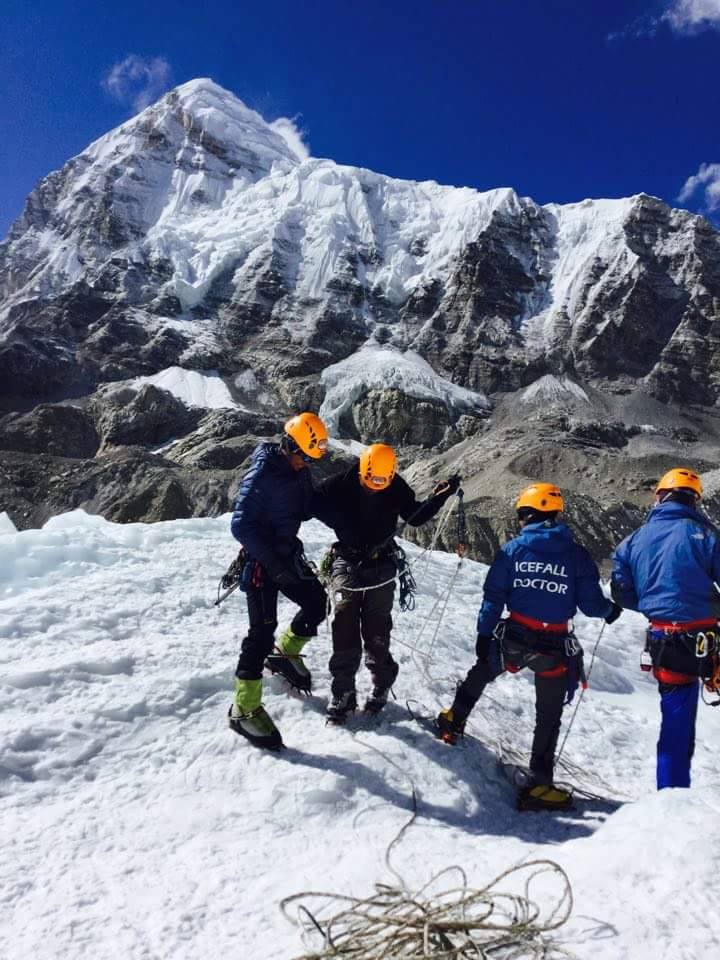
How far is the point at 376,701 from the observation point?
5203 millimetres

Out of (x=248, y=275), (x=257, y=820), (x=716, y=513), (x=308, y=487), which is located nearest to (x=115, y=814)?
(x=257, y=820)

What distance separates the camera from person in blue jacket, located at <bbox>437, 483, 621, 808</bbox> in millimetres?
4715

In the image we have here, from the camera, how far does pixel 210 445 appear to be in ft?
217

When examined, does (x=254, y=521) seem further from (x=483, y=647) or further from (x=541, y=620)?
(x=541, y=620)

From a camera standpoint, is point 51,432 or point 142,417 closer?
point 51,432

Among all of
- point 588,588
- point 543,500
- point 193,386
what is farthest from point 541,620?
point 193,386

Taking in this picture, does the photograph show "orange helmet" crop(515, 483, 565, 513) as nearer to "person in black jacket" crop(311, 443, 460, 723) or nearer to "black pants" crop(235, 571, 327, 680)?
"person in black jacket" crop(311, 443, 460, 723)

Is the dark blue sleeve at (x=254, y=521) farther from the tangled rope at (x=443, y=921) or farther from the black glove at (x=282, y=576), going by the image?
the tangled rope at (x=443, y=921)

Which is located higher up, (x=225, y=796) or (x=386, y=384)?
(x=386, y=384)

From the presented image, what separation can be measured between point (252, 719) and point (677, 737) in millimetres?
2986

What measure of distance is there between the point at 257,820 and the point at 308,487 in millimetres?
2447

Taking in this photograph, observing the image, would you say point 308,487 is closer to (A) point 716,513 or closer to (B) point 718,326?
(A) point 716,513

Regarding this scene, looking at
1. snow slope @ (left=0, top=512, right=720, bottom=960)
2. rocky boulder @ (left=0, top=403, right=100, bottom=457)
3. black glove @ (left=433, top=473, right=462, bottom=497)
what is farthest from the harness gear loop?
rocky boulder @ (left=0, top=403, right=100, bottom=457)

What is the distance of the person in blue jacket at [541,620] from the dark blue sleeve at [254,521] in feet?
5.66
